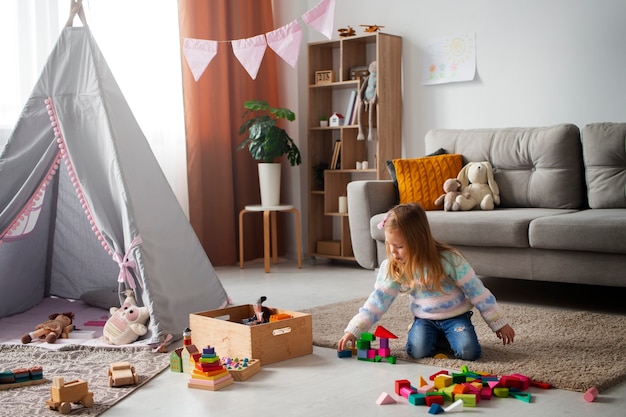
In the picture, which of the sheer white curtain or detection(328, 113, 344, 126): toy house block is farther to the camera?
detection(328, 113, 344, 126): toy house block

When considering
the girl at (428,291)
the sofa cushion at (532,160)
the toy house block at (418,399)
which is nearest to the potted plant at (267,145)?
the sofa cushion at (532,160)

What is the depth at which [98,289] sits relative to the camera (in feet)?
13.0

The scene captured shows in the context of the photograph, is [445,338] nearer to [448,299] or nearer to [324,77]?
[448,299]

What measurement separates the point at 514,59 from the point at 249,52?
1686 mm

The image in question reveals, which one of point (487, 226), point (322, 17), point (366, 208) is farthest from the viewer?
point (366, 208)

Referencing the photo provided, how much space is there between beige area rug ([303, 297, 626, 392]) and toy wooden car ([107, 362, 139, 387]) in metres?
0.77

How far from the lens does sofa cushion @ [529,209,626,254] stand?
3.29 meters

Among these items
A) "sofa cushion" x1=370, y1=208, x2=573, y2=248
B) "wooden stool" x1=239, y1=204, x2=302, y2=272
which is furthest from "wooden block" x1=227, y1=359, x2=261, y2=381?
"wooden stool" x1=239, y1=204, x2=302, y2=272

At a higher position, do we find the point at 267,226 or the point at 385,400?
the point at 267,226

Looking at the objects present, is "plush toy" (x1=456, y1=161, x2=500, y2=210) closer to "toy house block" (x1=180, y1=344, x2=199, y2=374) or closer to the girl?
the girl

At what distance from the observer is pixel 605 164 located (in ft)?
13.1

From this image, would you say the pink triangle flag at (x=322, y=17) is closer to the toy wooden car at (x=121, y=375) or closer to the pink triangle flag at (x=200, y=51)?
the pink triangle flag at (x=200, y=51)

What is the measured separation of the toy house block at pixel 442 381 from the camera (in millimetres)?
2318

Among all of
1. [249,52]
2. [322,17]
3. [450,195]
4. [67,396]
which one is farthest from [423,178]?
[67,396]
